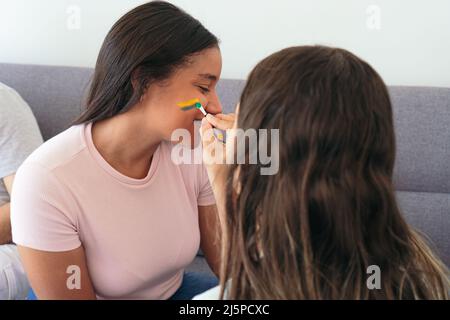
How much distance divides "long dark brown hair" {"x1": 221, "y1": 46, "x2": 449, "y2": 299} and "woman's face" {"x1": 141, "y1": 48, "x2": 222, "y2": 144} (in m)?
0.33

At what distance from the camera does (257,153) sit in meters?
0.77

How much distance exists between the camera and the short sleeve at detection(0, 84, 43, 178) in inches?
54.9

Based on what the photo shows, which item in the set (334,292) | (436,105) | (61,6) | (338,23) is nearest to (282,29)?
(338,23)

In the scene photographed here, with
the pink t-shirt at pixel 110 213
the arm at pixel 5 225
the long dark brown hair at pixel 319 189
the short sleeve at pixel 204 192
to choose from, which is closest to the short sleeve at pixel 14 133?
the arm at pixel 5 225

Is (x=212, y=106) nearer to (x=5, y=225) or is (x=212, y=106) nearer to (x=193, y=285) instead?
(x=193, y=285)

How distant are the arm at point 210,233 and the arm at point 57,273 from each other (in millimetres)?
314

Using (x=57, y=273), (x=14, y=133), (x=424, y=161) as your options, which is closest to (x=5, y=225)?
(x=14, y=133)

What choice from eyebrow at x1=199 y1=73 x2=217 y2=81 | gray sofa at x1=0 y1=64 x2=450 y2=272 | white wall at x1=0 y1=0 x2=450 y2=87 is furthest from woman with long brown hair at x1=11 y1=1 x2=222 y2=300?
white wall at x1=0 y1=0 x2=450 y2=87

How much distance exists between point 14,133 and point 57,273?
535mm

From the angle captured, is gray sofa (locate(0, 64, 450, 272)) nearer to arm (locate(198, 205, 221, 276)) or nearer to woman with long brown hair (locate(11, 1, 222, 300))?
arm (locate(198, 205, 221, 276))

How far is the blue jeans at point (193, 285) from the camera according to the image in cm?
127

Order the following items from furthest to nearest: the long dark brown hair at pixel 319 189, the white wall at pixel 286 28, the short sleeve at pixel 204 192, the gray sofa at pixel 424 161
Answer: the white wall at pixel 286 28
the gray sofa at pixel 424 161
the short sleeve at pixel 204 192
the long dark brown hair at pixel 319 189

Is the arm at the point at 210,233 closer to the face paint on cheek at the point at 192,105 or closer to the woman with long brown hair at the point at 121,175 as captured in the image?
the woman with long brown hair at the point at 121,175
